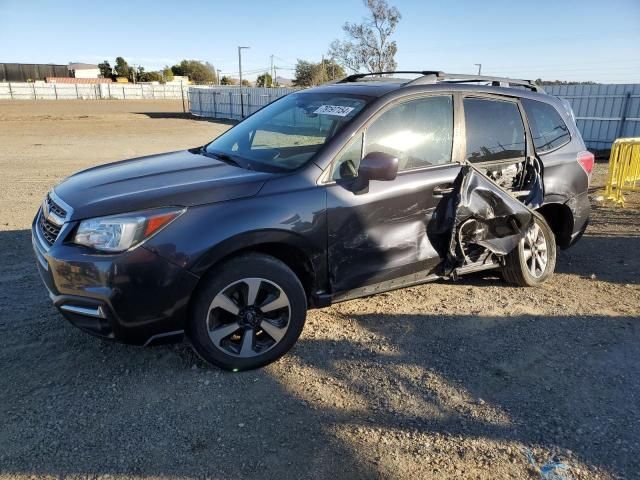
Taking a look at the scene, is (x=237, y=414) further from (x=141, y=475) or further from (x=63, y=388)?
(x=63, y=388)

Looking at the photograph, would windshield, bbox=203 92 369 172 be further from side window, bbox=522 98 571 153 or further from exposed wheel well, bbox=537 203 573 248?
exposed wheel well, bbox=537 203 573 248

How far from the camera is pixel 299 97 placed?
4410 millimetres

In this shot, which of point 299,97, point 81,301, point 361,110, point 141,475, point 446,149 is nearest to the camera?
point 141,475

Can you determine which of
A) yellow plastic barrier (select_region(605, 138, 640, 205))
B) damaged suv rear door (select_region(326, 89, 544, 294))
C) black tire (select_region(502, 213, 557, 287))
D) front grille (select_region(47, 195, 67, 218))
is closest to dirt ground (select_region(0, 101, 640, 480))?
black tire (select_region(502, 213, 557, 287))

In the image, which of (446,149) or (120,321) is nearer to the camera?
(120,321)

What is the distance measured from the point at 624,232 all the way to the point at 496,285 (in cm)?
318

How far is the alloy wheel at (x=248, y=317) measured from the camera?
10.2 ft

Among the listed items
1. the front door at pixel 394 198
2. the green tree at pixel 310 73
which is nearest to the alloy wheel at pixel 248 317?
the front door at pixel 394 198

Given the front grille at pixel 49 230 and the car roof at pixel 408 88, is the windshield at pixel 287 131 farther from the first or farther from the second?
the front grille at pixel 49 230

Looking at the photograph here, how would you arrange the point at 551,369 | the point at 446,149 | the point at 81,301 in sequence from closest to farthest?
the point at 81,301
the point at 551,369
the point at 446,149

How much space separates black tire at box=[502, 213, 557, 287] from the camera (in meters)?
4.61

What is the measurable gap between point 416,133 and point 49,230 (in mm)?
2675

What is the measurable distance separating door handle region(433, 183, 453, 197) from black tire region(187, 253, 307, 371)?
1339 millimetres

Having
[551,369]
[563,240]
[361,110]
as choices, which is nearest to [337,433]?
[551,369]
